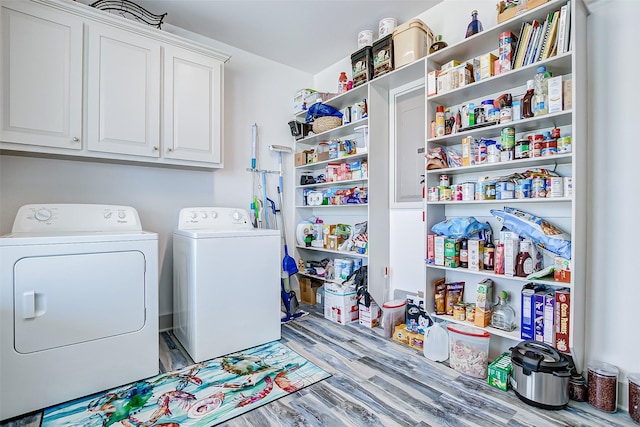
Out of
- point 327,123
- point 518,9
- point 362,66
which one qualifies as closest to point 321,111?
point 327,123

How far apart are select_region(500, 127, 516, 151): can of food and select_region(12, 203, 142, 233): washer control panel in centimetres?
253

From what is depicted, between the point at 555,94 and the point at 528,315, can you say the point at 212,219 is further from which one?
the point at 555,94

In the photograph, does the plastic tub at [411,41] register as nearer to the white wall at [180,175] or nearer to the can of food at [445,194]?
the can of food at [445,194]

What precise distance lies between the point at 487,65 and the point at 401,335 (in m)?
1.96

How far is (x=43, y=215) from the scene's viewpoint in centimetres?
195

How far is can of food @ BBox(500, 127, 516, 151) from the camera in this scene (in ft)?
6.15

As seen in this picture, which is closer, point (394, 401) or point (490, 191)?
point (394, 401)

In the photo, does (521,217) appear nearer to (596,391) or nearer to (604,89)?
(604,89)

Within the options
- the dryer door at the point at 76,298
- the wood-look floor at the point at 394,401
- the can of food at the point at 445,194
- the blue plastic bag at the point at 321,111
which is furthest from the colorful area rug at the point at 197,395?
the blue plastic bag at the point at 321,111

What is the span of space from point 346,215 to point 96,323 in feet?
7.36

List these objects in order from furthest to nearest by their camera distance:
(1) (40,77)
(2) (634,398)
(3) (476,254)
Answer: (3) (476,254), (1) (40,77), (2) (634,398)

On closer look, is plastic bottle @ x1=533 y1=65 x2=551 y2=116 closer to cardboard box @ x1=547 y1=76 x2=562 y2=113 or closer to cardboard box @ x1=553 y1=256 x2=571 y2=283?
cardboard box @ x1=547 y1=76 x2=562 y2=113

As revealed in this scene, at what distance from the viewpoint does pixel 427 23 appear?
8.25 feet

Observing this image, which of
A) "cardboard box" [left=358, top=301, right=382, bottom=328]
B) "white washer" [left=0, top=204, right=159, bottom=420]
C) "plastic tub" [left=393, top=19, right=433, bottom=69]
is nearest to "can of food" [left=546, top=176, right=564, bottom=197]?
"plastic tub" [left=393, top=19, right=433, bottom=69]
